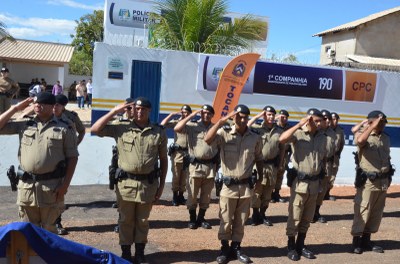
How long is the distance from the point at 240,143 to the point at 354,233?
2383 millimetres

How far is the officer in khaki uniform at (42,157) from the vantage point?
4.73 meters

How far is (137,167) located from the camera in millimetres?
5207

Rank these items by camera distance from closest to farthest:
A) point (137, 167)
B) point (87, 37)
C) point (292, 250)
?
point (137, 167) → point (292, 250) → point (87, 37)

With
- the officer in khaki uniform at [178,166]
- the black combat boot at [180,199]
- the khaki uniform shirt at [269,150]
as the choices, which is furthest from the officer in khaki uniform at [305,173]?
the black combat boot at [180,199]

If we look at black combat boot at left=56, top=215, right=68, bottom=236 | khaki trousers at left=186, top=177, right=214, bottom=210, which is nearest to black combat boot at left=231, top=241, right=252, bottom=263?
khaki trousers at left=186, top=177, right=214, bottom=210

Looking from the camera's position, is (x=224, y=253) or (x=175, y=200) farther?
(x=175, y=200)

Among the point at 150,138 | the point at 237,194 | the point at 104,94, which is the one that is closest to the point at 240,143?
the point at 237,194

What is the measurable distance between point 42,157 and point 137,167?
1073mm

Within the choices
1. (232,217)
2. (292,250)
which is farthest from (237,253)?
(292,250)

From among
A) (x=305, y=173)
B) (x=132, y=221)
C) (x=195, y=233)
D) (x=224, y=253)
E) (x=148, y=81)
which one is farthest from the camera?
(x=148, y=81)

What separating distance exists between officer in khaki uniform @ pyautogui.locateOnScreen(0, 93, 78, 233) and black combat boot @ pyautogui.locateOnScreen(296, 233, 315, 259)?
10.7 feet

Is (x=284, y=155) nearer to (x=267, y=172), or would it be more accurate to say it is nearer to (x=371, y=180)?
(x=267, y=172)

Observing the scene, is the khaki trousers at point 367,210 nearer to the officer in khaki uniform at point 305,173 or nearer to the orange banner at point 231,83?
the officer in khaki uniform at point 305,173

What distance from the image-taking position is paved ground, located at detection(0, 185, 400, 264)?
609 cm
